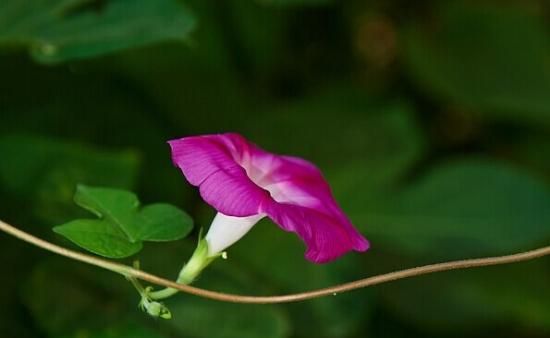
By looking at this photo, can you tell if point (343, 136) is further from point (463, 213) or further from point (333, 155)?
point (463, 213)

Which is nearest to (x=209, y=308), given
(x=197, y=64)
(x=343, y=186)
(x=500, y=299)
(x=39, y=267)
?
(x=39, y=267)

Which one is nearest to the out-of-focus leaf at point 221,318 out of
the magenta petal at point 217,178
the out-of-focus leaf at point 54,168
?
the out-of-focus leaf at point 54,168

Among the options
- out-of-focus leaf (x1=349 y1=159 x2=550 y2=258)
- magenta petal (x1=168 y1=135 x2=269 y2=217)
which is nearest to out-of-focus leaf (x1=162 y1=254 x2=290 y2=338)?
magenta petal (x1=168 y1=135 x2=269 y2=217)

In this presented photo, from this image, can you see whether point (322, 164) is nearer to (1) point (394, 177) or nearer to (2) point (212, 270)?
(1) point (394, 177)

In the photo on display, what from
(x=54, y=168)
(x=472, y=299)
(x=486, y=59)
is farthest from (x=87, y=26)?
(x=486, y=59)

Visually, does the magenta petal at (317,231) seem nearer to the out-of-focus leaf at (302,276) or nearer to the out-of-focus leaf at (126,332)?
the out-of-focus leaf at (126,332)

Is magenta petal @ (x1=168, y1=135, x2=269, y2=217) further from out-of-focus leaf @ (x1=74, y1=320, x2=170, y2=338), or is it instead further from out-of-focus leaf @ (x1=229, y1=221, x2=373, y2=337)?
out-of-focus leaf @ (x1=229, y1=221, x2=373, y2=337)
